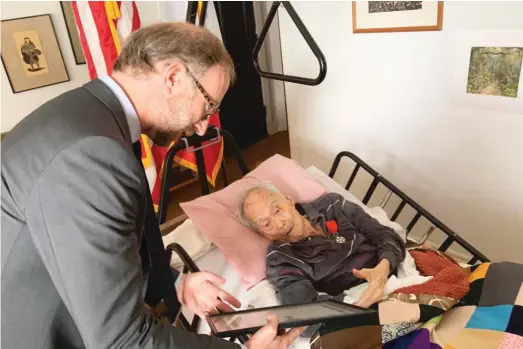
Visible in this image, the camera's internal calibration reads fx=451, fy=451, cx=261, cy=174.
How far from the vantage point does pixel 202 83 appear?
3.07ft

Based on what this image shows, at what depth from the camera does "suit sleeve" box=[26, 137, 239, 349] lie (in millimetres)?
697

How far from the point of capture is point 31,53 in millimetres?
2705

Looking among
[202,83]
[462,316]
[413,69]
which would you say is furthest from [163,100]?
[413,69]

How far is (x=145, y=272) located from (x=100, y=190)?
1.73ft

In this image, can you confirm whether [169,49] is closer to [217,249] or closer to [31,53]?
[217,249]

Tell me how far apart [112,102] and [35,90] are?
2.25m

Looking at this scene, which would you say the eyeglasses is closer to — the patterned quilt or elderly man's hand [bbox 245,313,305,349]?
elderly man's hand [bbox 245,313,305,349]

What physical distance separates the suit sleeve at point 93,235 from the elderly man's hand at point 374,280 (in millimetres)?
904

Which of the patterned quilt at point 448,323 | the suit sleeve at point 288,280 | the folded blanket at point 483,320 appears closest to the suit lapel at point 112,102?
the patterned quilt at point 448,323

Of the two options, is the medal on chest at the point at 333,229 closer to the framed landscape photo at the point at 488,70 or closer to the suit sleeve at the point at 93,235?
the framed landscape photo at the point at 488,70

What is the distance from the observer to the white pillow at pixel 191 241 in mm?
1817

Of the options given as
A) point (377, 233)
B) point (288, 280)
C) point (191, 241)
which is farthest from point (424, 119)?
point (191, 241)

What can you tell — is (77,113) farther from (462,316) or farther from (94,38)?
(94,38)

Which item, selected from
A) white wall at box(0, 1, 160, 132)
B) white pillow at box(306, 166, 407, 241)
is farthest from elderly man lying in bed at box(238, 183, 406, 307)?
white wall at box(0, 1, 160, 132)
